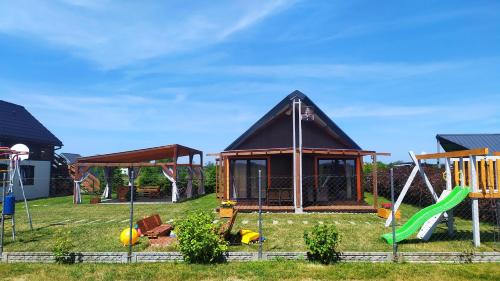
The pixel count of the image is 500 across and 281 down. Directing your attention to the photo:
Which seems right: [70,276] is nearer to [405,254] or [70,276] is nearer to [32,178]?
[405,254]

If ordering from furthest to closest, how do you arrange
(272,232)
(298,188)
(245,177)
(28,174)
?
(28,174) → (245,177) → (298,188) → (272,232)

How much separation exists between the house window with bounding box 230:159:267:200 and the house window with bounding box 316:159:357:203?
114 inches

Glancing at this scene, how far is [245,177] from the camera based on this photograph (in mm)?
18844

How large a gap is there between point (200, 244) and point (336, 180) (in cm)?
1225

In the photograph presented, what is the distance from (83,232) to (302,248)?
6381mm

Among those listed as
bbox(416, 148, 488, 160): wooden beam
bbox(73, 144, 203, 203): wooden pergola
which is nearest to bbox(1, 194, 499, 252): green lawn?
bbox(416, 148, 488, 160): wooden beam

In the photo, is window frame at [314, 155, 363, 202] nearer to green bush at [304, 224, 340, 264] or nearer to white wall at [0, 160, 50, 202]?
green bush at [304, 224, 340, 264]

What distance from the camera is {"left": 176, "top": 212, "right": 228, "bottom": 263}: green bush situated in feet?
23.7

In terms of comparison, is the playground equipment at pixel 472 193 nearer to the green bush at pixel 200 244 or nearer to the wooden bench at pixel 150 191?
the green bush at pixel 200 244

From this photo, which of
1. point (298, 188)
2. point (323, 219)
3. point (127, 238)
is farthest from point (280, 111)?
point (127, 238)

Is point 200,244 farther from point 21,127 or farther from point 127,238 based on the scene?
point 21,127

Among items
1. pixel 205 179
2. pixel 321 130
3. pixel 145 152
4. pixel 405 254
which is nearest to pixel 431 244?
pixel 405 254

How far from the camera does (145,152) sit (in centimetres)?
2189

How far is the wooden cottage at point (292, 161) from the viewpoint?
17.6m
